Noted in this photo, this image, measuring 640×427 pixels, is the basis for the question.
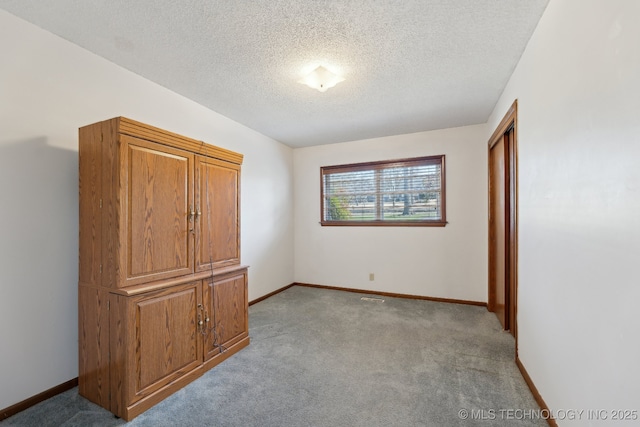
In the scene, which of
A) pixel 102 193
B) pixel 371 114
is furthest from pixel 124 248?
pixel 371 114

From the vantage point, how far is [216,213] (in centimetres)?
246

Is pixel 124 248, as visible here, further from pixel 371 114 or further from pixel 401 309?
pixel 401 309

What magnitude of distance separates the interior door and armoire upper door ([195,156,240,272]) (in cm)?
282

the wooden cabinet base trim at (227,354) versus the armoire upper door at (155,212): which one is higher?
the armoire upper door at (155,212)

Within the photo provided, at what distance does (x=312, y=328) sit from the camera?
3.11 metres

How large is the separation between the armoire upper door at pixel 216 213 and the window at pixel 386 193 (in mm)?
2395

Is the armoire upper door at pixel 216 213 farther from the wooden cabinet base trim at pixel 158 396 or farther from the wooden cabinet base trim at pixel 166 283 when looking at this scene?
the wooden cabinet base trim at pixel 158 396

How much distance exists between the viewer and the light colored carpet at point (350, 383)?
1724mm

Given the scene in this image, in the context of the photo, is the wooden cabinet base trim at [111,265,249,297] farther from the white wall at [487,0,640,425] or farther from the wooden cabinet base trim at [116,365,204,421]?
the white wall at [487,0,640,425]

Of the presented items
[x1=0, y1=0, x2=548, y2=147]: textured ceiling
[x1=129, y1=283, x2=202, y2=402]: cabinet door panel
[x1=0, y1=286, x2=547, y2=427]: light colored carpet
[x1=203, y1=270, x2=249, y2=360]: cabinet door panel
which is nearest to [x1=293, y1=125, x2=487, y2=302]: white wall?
[x1=0, y1=286, x2=547, y2=427]: light colored carpet

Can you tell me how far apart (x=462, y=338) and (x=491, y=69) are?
2563mm

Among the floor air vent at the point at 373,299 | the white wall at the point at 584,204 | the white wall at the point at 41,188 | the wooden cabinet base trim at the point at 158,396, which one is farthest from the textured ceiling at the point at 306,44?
the floor air vent at the point at 373,299

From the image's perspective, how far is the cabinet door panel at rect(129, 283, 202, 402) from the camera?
1782 millimetres

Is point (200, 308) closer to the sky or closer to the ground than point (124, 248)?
closer to the ground
